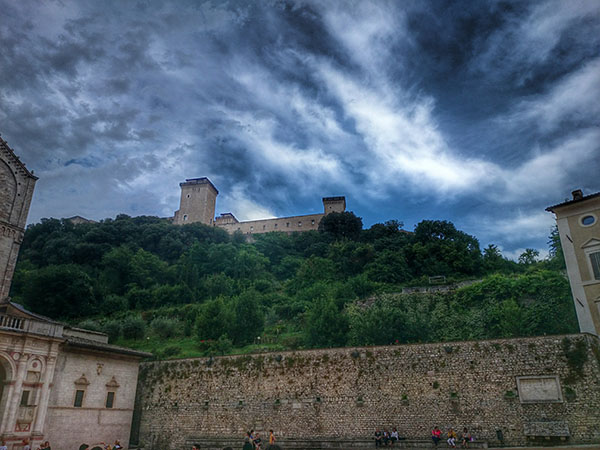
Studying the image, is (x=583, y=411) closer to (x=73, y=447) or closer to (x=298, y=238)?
(x=73, y=447)

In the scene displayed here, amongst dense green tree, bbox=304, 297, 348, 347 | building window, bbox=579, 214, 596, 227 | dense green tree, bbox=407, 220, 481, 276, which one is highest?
dense green tree, bbox=407, 220, 481, 276

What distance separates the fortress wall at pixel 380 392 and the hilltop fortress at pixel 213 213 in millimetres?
70835

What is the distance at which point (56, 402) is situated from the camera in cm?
2020

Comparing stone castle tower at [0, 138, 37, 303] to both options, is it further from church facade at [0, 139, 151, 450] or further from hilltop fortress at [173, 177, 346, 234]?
hilltop fortress at [173, 177, 346, 234]

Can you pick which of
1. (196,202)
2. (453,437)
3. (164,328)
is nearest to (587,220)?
(453,437)

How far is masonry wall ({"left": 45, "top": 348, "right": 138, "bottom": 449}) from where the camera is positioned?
20.2m

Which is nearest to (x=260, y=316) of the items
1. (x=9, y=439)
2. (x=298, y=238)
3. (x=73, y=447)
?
Result: (x=73, y=447)

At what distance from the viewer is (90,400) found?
21.8 metres

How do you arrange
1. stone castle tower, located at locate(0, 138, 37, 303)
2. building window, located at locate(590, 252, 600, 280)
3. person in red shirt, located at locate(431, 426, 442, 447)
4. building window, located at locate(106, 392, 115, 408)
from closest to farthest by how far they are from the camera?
1. person in red shirt, located at locate(431, 426, 442, 447)
2. building window, located at locate(590, 252, 600, 280)
3. building window, located at locate(106, 392, 115, 408)
4. stone castle tower, located at locate(0, 138, 37, 303)

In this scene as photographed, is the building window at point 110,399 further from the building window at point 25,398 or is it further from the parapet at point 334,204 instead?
the parapet at point 334,204

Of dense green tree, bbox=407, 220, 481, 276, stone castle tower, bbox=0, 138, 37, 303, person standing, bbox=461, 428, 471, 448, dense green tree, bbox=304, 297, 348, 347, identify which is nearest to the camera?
person standing, bbox=461, 428, 471, 448

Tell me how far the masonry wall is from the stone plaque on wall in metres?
20.2

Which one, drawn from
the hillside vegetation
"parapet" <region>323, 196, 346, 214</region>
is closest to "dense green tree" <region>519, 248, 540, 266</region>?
the hillside vegetation

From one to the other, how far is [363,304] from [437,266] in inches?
651
